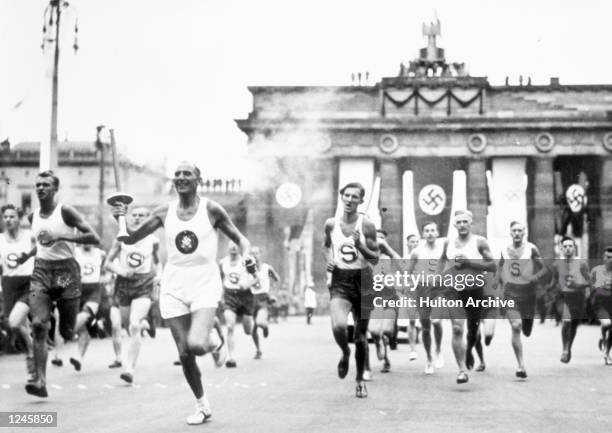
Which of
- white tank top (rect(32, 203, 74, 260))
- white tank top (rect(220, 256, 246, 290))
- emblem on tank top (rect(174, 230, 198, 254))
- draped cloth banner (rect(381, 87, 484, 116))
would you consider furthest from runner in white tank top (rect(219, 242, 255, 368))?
draped cloth banner (rect(381, 87, 484, 116))

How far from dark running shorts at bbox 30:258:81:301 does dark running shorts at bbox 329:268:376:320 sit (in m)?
2.68

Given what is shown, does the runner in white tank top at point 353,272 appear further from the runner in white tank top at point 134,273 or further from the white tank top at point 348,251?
the runner in white tank top at point 134,273

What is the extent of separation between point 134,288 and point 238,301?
3208 mm

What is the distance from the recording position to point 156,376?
13398 mm

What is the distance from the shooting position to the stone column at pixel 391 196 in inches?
2013

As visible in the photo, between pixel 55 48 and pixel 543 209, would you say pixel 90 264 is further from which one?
pixel 543 209

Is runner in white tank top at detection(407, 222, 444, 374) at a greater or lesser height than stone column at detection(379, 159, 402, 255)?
lesser

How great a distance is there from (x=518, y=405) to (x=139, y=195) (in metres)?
16.1

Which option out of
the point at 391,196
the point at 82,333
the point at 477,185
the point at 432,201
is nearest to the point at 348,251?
the point at 82,333

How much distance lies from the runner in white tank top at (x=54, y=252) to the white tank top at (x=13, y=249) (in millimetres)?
3042

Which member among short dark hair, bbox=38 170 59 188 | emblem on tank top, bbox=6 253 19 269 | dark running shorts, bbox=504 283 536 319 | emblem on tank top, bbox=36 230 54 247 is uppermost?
short dark hair, bbox=38 170 59 188

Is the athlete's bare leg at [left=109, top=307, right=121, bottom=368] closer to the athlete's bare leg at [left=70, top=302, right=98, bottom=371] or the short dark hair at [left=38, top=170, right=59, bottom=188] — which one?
the athlete's bare leg at [left=70, top=302, right=98, bottom=371]

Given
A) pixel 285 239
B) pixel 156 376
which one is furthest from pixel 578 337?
pixel 285 239

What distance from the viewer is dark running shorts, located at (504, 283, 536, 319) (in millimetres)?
13586
